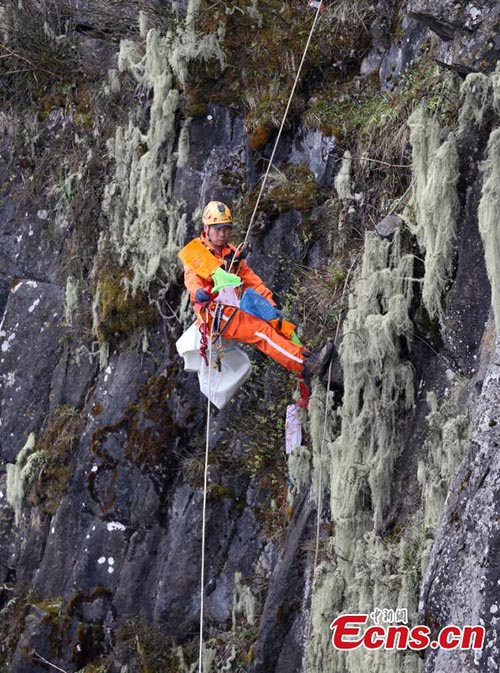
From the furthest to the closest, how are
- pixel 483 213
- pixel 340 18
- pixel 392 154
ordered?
pixel 340 18 → pixel 392 154 → pixel 483 213

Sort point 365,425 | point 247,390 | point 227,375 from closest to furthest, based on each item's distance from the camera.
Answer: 1. point 365,425
2. point 227,375
3. point 247,390

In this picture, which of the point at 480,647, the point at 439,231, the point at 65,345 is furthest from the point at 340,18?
the point at 480,647

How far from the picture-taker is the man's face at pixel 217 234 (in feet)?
27.9

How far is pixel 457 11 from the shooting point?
698 centimetres

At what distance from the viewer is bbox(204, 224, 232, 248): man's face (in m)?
8.50

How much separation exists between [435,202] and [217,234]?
2.34m

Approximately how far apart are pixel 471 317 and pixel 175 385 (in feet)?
12.8

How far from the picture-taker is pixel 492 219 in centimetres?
617

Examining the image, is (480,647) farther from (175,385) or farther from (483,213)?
(175,385)

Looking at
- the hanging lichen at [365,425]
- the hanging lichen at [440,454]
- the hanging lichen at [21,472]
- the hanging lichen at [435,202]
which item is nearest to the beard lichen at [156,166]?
the hanging lichen at [21,472]

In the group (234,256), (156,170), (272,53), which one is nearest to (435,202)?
(234,256)

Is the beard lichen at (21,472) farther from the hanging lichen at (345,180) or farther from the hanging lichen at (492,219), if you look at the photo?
the hanging lichen at (492,219)

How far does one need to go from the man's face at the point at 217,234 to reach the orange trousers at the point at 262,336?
2.35 feet

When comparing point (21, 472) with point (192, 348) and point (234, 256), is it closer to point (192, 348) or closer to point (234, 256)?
point (192, 348)
